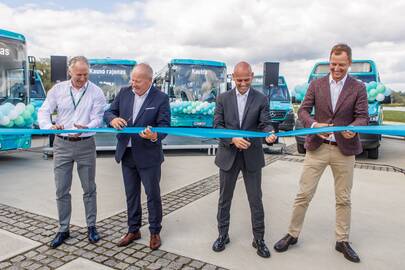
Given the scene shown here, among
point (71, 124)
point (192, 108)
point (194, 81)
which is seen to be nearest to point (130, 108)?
point (71, 124)

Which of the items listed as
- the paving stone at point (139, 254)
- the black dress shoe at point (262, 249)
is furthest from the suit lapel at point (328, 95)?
the paving stone at point (139, 254)

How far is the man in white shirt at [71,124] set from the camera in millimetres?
3611

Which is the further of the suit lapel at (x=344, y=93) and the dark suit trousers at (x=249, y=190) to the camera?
the dark suit trousers at (x=249, y=190)

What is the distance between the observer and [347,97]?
3.25 meters

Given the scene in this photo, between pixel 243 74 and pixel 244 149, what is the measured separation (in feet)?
2.35

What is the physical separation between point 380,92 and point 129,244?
8.48 meters

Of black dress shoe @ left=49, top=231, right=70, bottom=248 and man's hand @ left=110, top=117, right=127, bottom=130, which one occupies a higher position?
man's hand @ left=110, top=117, right=127, bottom=130

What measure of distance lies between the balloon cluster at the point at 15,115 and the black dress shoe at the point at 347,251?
6.63 metres

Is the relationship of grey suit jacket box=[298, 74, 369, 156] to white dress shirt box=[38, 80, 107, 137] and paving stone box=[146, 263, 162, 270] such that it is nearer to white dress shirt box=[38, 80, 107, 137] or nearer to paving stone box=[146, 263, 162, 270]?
paving stone box=[146, 263, 162, 270]

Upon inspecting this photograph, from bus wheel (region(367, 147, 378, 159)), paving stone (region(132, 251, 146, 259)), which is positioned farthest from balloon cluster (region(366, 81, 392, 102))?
paving stone (region(132, 251, 146, 259))

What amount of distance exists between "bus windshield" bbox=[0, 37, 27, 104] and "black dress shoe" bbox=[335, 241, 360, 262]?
775 centimetres

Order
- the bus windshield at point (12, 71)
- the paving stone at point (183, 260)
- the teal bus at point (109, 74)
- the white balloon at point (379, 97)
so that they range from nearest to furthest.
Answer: the paving stone at point (183, 260) → the bus windshield at point (12, 71) → the white balloon at point (379, 97) → the teal bus at point (109, 74)

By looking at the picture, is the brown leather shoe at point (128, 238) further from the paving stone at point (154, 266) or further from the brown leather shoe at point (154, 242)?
the paving stone at point (154, 266)

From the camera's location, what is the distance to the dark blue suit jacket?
3.50 meters
